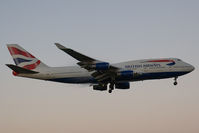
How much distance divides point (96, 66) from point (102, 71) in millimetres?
2055

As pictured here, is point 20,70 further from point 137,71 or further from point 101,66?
point 137,71

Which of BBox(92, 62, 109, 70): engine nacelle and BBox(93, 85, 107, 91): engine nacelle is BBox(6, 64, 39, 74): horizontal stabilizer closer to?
BBox(93, 85, 107, 91): engine nacelle

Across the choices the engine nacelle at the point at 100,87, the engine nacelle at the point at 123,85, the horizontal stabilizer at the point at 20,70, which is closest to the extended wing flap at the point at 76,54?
the engine nacelle at the point at 100,87

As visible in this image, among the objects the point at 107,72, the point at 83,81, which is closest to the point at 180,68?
the point at 107,72

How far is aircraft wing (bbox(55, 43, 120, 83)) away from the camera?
2003 inches

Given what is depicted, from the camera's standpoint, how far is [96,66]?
53.2 metres

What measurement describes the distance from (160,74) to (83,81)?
1224 centimetres

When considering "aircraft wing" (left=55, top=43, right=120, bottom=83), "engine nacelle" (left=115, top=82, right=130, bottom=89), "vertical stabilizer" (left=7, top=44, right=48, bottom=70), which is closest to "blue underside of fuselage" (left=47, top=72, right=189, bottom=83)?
"aircraft wing" (left=55, top=43, right=120, bottom=83)

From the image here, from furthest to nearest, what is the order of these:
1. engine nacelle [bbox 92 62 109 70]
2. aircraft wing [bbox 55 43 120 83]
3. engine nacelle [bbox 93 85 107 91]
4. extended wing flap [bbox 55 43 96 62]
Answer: engine nacelle [bbox 93 85 107 91] → engine nacelle [bbox 92 62 109 70] → aircraft wing [bbox 55 43 120 83] → extended wing flap [bbox 55 43 96 62]

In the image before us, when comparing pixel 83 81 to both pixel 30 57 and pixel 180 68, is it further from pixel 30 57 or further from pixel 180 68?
pixel 180 68

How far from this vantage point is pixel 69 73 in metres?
58.3

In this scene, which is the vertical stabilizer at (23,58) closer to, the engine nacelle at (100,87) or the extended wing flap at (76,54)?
the engine nacelle at (100,87)

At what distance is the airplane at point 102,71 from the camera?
179 ft

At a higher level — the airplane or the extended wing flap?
the extended wing flap
